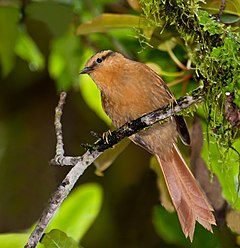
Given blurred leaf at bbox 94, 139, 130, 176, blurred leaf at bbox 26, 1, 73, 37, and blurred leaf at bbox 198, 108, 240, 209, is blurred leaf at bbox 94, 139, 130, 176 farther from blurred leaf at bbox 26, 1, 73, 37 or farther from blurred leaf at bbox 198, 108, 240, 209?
blurred leaf at bbox 26, 1, 73, 37

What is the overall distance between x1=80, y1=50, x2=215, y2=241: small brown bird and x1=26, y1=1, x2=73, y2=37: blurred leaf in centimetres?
80

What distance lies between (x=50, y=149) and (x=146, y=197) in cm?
48

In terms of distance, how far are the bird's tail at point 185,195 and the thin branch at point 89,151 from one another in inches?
14.4

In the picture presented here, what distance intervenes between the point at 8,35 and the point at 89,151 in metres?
1.24

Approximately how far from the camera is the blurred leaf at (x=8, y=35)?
115 inches

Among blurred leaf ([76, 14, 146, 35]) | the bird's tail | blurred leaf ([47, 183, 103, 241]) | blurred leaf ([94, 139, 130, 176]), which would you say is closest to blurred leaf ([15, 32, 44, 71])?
blurred leaf ([47, 183, 103, 241])

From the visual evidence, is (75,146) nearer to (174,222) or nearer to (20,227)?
(20,227)

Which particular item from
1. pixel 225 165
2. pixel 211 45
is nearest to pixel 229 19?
pixel 211 45

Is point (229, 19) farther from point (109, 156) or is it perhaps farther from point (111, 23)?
point (109, 156)

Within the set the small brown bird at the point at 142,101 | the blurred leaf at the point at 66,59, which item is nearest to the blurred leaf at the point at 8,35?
the blurred leaf at the point at 66,59

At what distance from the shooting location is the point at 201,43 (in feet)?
5.96

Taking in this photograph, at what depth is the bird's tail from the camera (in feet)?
6.77

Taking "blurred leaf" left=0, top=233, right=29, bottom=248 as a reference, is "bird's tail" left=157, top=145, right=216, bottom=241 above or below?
above

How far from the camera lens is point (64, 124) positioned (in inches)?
144
